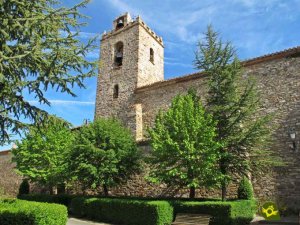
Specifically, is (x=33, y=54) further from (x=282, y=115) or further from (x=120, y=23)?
(x=120, y=23)

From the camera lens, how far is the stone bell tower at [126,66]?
916 inches

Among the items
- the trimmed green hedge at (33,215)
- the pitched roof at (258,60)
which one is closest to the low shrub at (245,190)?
the pitched roof at (258,60)

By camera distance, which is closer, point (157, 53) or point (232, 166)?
point (232, 166)

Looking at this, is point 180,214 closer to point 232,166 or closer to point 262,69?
point 232,166

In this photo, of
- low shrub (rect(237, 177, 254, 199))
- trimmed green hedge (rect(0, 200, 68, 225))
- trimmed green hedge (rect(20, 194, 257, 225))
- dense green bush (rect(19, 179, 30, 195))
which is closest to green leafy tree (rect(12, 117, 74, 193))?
dense green bush (rect(19, 179, 30, 195))

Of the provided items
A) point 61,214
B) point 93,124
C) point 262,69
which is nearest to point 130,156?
point 93,124

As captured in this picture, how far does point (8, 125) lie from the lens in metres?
8.69

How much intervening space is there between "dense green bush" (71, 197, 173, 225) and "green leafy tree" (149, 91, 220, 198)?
145 cm

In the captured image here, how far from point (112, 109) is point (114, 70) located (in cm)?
331

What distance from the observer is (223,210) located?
11.6 metres

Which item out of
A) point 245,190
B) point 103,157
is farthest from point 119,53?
point 245,190

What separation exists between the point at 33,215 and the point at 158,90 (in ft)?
45.0

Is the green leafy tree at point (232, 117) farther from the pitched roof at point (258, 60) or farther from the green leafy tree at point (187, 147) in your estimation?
the pitched roof at point (258, 60)

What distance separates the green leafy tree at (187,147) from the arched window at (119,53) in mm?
11663
